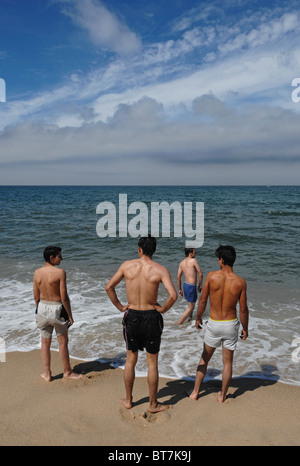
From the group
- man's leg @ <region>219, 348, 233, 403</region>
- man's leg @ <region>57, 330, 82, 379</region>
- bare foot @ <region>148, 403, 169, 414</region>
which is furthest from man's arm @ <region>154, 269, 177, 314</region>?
man's leg @ <region>57, 330, 82, 379</region>

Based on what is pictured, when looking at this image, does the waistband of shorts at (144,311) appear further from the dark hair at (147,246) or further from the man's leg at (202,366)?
the man's leg at (202,366)

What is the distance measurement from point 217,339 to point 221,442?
1116mm

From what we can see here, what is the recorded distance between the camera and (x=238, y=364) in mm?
5406

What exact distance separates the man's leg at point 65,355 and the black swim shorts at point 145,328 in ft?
4.37

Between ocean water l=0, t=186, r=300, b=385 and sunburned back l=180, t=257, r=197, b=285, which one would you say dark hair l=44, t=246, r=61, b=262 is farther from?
sunburned back l=180, t=257, r=197, b=285

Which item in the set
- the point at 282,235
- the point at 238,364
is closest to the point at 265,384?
the point at 238,364

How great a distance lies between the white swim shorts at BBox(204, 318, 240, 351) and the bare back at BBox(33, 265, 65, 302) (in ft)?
→ 7.00

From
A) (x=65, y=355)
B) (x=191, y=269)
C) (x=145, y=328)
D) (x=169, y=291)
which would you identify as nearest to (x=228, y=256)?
(x=169, y=291)

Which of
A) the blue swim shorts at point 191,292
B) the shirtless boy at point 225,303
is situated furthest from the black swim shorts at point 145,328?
the blue swim shorts at point 191,292

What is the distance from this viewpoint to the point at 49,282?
446 cm

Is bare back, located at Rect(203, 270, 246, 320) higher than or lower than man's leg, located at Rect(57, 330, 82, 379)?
higher

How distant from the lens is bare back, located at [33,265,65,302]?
446 centimetres

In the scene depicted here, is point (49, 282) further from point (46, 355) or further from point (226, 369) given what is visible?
point (226, 369)

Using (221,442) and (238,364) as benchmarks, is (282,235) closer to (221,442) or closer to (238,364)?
(238,364)
